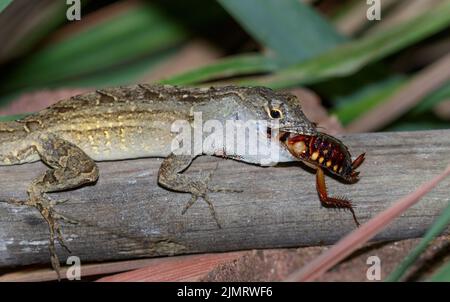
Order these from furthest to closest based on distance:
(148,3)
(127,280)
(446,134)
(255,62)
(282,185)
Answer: (148,3), (255,62), (446,134), (282,185), (127,280)

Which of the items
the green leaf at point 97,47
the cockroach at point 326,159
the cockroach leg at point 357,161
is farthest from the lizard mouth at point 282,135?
the green leaf at point 97,47

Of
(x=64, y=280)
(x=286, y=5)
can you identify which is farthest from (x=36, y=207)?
(x=286, y=5)

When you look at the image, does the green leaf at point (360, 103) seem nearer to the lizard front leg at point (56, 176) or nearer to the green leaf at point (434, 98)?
the green leaf at point (434, 98)

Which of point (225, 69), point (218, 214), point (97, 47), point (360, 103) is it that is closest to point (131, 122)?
point (225, 69)

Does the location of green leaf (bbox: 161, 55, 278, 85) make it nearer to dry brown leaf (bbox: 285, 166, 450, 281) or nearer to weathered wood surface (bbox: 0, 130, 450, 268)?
weathered wood surface (bbox: 0, 130, 450, 268)

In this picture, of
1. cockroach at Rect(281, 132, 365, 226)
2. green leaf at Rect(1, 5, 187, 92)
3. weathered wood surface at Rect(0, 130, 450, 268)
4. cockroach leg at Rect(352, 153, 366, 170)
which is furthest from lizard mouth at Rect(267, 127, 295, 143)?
Answer: green leaf at Rect(1, 5, 187, 92)

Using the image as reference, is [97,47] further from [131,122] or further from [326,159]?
[326,159]

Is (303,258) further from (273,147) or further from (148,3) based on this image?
(148,3)
